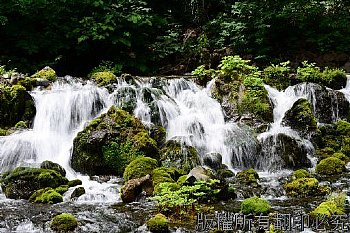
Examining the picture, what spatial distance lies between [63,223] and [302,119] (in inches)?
343

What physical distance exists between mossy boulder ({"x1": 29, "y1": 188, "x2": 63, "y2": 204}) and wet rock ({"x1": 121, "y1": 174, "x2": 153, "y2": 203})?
1239 mm

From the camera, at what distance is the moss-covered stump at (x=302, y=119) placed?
12906mm

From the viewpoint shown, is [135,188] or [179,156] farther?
[179,156]

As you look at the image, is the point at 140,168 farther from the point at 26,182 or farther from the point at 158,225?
the point at 158,225

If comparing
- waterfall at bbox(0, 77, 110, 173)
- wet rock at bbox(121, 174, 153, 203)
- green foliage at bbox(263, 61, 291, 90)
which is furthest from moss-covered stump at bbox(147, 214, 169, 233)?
green foliage at bbox(263, 61, 291, 90)

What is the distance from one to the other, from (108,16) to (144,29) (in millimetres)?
2660

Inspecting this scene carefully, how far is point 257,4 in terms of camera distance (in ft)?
76.4

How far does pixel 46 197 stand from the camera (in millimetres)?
8234

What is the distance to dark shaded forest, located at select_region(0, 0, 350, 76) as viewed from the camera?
20.0m

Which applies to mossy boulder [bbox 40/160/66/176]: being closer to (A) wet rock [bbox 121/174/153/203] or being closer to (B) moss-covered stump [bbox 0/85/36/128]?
(A) wet rock [bbox 121/174/153/203]

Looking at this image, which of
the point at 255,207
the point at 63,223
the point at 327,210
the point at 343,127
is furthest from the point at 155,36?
the point at 63,223

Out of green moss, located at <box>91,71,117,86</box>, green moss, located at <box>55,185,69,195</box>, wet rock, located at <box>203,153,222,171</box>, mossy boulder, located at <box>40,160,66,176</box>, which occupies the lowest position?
green moss, located at <box>55,185,69,195</box>

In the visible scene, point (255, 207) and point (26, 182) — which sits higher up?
point (26, 182)

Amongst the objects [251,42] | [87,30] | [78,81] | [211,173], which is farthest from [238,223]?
[251,42]
